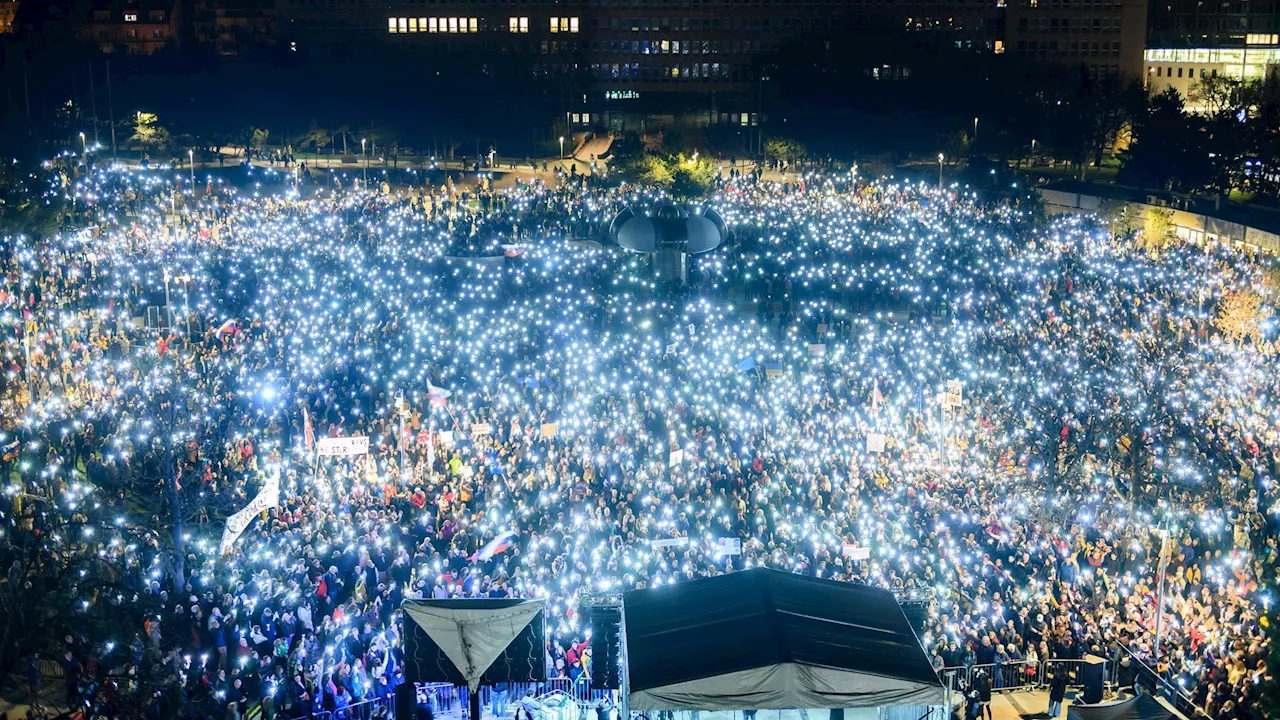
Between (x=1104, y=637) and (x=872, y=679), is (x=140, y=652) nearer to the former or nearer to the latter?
(x=872, y=679)

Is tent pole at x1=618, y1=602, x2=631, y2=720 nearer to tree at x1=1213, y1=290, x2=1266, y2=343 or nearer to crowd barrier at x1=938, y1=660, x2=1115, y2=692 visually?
crowd barrier at x1=938, y1=660, x2=1115, y2=692

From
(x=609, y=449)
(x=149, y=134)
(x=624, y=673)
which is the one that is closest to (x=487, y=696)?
(x=624, y=673)

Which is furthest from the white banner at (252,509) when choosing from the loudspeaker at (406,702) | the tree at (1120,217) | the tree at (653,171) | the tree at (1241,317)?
the tree at (653,171)

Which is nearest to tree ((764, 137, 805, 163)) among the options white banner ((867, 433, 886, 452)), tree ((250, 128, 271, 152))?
tree ((250, 128, 271, 152))

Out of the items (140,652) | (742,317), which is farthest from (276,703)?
(742,317)

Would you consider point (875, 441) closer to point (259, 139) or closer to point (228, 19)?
point (259, 139)

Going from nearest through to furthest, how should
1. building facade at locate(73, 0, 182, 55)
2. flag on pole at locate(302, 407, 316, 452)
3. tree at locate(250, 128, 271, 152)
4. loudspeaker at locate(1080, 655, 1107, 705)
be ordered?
loudspeaker at locate(1080, 655, 1107, 705) → flag on pole at locate(302, 407, 316, 452) → tree at locate(250, 128, 271, 152) → building facade at locate(73, 0, 182, 55)
